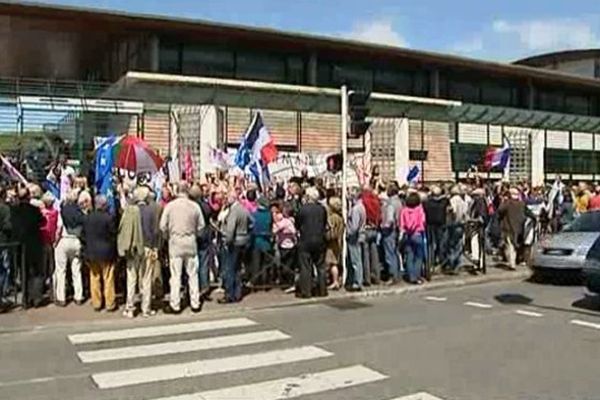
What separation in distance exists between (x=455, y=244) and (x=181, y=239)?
692 centimetres

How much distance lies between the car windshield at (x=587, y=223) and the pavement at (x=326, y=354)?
10.6 ft

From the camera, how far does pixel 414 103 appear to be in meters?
33.5

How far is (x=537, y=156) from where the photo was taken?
34.7m

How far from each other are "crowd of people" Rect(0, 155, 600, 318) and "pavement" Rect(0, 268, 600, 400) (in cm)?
97

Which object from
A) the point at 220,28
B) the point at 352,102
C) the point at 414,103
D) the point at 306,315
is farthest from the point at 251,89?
the point at 306,315

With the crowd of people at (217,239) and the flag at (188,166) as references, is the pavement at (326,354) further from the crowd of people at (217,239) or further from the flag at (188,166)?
the flag at (188,166)

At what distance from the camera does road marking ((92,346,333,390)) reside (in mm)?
7867

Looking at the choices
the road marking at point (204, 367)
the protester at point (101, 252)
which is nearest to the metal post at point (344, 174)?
the protester at point (101, 252)

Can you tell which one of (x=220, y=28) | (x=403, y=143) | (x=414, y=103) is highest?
(x=220, y=28)

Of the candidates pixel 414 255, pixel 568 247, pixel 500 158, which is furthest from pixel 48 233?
pixel 500 158

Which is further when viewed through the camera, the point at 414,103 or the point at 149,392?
the point at 414,103

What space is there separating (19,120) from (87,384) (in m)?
14.9

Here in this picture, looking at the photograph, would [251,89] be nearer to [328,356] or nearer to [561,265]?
[561,265]

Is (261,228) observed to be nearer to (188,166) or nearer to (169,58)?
(188,166)
